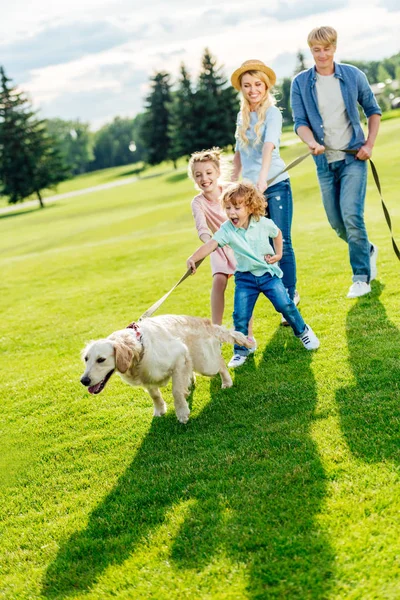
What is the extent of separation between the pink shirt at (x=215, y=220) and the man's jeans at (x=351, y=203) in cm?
170

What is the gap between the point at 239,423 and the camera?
519 cm

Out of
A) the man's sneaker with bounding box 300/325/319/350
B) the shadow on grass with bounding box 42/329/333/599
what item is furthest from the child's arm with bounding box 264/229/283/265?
the shadow on grass with bounding box 42/329/333/599

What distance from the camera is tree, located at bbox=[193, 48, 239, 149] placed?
204ft

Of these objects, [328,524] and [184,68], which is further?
[184,68]

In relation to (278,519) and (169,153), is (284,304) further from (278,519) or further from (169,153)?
(169,153)

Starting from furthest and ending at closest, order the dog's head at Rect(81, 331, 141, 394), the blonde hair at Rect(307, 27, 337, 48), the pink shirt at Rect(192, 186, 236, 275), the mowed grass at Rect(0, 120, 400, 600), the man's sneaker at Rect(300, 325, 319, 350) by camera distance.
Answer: the blonde hair at Rect(307, 27, 337, 48) < the pink shirt at Rect(192, 186, 236, 275) < the man's sneaker at Rect(300, 325, 319, 350) < the dog's head at Rect(81, 331, 141, 394) < the mowed grass at Rect(0, 120, 400, 600)

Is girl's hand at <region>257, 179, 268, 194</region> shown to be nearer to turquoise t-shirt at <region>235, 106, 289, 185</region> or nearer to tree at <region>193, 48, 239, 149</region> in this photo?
turquoise t-shirt at <region>235, 106, 289, 185</region>

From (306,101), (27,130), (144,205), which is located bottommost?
(144,205)

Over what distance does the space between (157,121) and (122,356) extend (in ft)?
236

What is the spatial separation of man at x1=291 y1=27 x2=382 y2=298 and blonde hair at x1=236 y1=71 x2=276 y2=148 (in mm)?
835

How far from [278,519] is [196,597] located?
71cm

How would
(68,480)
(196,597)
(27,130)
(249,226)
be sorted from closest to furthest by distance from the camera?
(196,597), (68,480), (249,226), (27,130)

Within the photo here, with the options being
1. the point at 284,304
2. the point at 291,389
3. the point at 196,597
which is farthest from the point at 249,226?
the point at 196,597

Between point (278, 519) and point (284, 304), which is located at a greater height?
point (284, 304)
